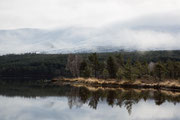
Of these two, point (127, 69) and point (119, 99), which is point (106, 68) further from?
point (119, 99)

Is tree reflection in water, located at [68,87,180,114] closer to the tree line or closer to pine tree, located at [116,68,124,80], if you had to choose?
the tree line

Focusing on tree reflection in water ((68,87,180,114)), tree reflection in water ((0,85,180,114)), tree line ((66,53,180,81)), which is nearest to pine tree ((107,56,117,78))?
tree line ((66,53,180,81))

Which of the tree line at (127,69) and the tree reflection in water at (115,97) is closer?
the tree reflection in water at (115,97)

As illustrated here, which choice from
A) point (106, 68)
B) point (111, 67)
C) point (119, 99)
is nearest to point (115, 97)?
point (119, 99)

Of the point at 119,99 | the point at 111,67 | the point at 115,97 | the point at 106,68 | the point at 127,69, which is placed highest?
the point at 127,69

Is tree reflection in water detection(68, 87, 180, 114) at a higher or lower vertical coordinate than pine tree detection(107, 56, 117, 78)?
lower

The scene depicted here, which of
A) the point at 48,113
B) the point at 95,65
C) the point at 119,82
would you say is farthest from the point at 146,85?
the point at 48,113

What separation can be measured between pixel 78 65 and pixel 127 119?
284ft

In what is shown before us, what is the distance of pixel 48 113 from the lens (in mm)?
30938

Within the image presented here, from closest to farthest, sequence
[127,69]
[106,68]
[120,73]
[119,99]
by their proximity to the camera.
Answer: [119,99] < [127,69] < [120,73] < [106,68]

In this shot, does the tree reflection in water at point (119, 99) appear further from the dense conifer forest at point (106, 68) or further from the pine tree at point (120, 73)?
the pine tree at point (120, 73)

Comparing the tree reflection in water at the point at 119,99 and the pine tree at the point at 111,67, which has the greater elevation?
the pine tree at the point at 111,67

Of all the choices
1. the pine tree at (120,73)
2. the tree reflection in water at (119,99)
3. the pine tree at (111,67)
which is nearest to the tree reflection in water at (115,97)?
the tree reflection in water at (119,99)

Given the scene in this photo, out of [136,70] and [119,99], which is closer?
[119,99]
